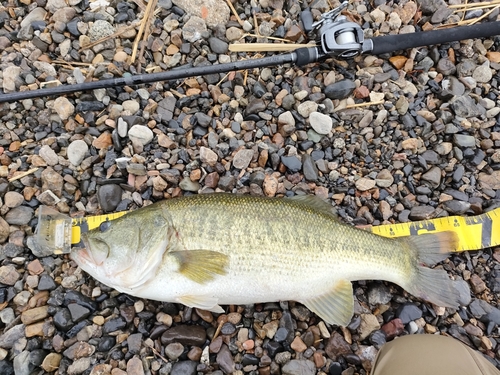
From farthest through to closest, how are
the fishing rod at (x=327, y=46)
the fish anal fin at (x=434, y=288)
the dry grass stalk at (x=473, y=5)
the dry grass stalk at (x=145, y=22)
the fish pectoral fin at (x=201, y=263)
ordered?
the dry grass stalk at (x=473, y=5)
the dry grass stalk at (x=145, y=22)
the fishing rod at (x=327, y=46)
the fish anal fin at (x=434, y=288)
the fish pectoral fin at (x=201, y=263)

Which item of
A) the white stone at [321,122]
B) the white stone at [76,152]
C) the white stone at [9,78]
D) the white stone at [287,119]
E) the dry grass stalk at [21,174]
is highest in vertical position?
the white stone at [9,78]

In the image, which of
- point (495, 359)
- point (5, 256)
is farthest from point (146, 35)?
point (495, 359)

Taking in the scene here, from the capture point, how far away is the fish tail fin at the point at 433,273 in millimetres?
3305

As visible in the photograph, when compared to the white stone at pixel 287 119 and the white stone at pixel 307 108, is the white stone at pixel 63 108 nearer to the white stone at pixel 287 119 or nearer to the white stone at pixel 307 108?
the white stone at pixel 287 119

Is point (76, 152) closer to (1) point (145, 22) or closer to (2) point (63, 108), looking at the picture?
(2) point (63, 108)

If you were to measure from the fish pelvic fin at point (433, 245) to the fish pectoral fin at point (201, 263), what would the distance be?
5.87ft

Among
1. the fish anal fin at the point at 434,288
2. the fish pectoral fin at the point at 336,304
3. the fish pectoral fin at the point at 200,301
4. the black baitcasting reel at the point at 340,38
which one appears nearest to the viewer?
the fish pectoral fin at the point at 200,301

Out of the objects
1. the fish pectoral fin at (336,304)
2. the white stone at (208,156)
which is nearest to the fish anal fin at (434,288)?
the fish pectoral fin at (336,304)

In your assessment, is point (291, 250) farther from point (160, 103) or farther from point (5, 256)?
point (5, 256)

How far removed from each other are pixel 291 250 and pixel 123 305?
5.36 ft

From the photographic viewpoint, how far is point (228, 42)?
4.09 m

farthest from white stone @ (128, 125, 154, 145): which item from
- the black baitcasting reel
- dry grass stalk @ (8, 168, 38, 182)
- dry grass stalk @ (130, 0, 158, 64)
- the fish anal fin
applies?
the fish anal fin

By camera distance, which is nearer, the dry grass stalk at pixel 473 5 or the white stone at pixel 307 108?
the white stone at pixel 307 108

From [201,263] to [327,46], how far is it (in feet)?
8.15
